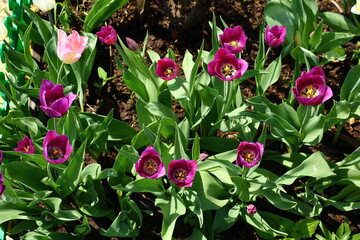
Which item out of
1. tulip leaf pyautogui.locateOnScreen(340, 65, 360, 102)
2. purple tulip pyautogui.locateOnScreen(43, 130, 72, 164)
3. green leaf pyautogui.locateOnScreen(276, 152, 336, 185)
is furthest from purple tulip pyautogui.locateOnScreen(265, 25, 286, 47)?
purple tulip pyautogui.locateOnScreen(43, 130, 72, 164)

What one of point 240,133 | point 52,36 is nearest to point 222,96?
point 240,133

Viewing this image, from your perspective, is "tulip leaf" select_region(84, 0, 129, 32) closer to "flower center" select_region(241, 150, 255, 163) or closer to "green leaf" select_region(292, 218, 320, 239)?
"flower center" select_region(241, 150, 255, 163)

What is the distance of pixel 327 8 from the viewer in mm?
3191

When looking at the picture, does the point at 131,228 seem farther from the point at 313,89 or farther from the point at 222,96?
the point at 313,89

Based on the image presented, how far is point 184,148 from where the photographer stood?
2.50 metres

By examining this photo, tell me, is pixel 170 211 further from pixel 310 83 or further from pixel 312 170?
pixel 310 83

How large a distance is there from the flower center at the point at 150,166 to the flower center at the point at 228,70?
0.47 meters

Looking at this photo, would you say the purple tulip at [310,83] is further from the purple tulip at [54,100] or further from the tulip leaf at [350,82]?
the purple tulip at [54,100]

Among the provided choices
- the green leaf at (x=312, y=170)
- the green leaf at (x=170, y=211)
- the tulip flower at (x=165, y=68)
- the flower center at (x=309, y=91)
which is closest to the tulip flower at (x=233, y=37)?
the tulip flower at (x=165, y=68)

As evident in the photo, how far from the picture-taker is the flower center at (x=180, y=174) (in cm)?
204

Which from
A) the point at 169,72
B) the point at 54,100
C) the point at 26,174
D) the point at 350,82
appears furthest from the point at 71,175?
the point at 350,82

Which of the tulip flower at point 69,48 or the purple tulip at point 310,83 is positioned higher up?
the tulip flower at point 69,48

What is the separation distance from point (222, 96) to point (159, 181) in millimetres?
545

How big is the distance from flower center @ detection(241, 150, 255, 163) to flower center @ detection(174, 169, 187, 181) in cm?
24
